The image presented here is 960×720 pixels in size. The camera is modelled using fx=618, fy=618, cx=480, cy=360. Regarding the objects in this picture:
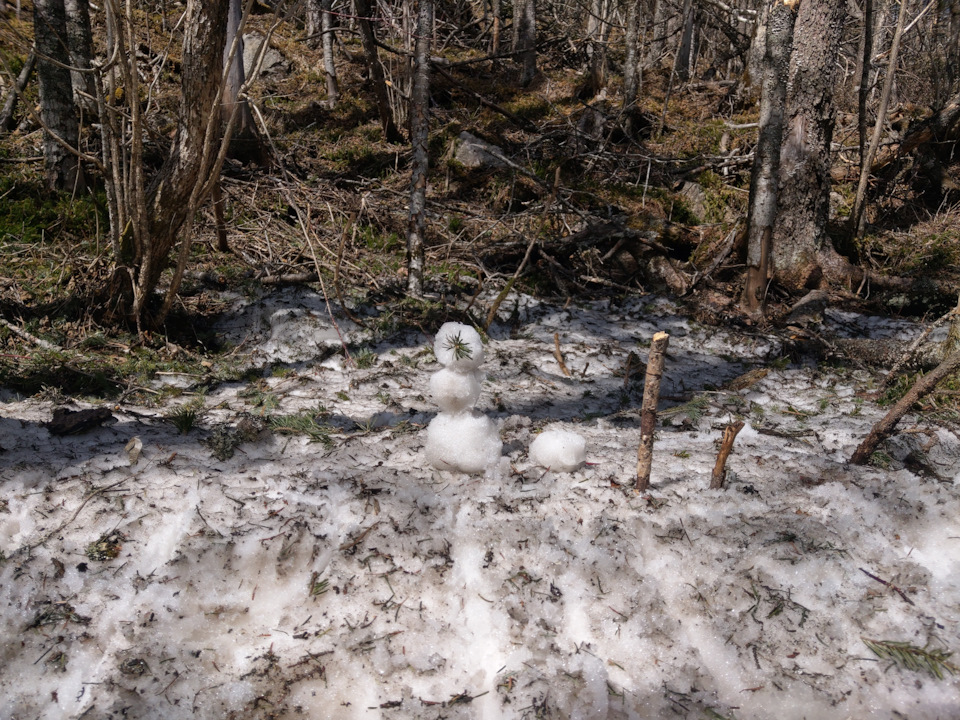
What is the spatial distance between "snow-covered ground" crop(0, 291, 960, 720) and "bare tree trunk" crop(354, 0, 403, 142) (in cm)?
562

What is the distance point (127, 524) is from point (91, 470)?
416mm

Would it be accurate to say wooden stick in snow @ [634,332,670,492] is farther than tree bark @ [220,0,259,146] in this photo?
No

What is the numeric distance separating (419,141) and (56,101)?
335 centimetres

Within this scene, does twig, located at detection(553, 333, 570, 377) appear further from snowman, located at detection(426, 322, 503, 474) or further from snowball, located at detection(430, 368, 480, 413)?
snowball, located at detection(430, 368, 480, 413)

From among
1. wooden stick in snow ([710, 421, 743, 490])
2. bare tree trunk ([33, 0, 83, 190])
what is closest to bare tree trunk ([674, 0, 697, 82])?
bare tree trunk ([33, 0, 83, 190])

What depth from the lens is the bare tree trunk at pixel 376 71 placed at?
277 inches

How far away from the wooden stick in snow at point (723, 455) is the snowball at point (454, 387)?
3.47 ft

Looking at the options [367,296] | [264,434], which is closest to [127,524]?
[264,434]

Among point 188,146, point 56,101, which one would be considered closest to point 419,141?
point 188,146

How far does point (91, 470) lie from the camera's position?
2660 millimetres

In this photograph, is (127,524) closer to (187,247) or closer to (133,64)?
(187,247)

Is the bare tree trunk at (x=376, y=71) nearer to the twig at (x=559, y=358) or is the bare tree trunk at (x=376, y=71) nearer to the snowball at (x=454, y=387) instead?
the twig at (x=559, y=358)

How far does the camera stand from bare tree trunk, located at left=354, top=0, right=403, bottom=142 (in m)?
7.04

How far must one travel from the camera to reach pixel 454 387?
259 centimetres
